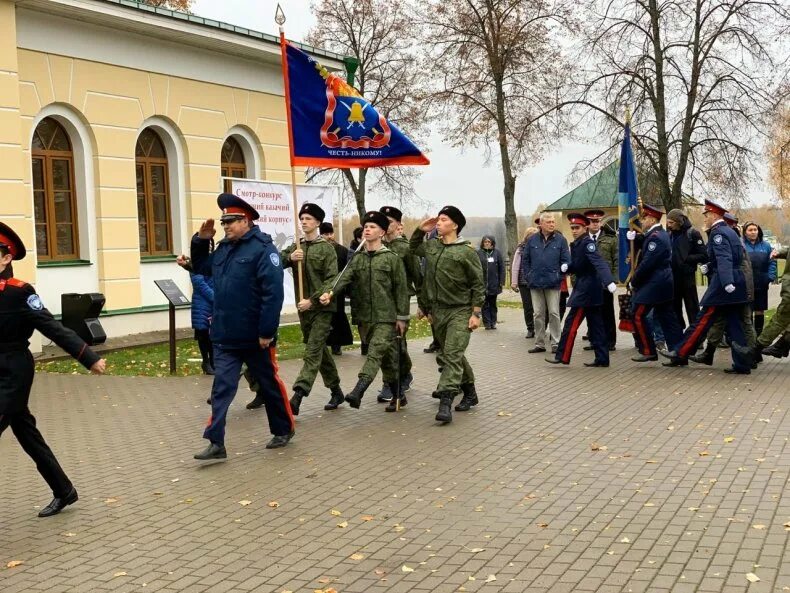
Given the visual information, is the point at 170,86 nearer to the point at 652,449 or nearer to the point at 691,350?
the point at 691,350

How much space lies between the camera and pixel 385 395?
1080 cm

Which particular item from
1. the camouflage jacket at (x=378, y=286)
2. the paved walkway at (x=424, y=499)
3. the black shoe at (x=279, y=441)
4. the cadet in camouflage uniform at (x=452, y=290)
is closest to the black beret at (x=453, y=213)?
the cadet in camouflage uniform at (x=452, y=290)

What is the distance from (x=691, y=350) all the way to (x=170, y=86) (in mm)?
10774

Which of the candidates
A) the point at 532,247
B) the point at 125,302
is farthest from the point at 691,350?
the point at 125,302

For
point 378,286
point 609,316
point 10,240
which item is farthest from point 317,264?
point 609,316

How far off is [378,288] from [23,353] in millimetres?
4104

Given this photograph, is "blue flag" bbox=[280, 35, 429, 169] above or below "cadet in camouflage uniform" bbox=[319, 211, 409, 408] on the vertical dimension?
above

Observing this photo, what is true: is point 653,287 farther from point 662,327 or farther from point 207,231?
point 207,231

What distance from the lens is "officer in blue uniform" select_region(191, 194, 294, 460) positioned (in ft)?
26.5

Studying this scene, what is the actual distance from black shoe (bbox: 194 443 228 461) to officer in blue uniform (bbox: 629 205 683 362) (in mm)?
6896

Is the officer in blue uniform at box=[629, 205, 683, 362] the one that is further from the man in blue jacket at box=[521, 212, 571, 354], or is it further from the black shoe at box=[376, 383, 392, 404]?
the black shoe at box=[376, 383, 392, 404]

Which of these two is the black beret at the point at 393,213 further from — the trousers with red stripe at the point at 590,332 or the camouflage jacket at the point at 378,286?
the trousers with red stripe at the point at 590,332

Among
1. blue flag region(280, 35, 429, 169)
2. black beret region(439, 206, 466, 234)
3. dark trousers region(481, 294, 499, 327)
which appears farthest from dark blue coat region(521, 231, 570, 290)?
black beret region(439, 206, 466, 234)

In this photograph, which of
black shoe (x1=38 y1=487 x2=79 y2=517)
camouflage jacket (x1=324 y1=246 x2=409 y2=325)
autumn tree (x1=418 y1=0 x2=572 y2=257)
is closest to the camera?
black shoe (x1=38 y1=487 x2=79 y2=517)
